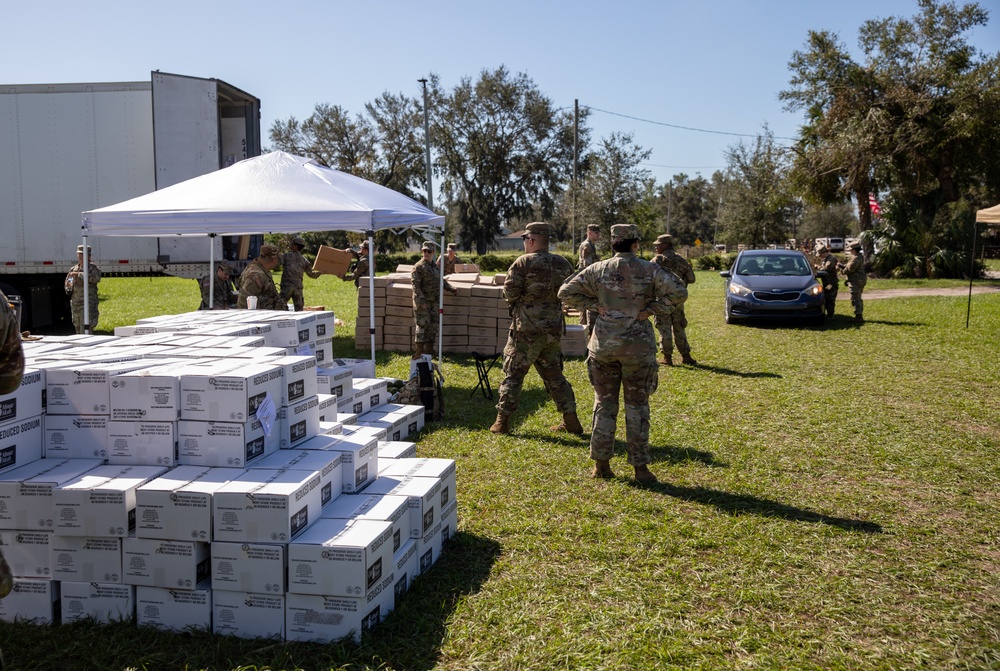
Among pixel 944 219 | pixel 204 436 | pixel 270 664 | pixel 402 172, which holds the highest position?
pixel 402 172

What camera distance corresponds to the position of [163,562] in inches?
163

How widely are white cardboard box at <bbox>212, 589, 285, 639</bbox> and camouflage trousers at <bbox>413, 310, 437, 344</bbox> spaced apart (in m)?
8.15

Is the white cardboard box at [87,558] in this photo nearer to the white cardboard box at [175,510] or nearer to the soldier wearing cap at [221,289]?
the white cardboard box at [175,510]

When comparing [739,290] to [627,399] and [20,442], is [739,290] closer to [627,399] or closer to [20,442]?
[627,399]

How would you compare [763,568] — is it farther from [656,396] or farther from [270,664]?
[656,396]

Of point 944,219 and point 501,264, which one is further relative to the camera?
point 501,264

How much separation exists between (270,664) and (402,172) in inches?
2130

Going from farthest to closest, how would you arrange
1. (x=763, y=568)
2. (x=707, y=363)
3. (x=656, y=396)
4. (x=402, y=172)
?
(x=402, y=172) < (x=707, y=363) < (x=656, y=396) < (x=763, y=568)

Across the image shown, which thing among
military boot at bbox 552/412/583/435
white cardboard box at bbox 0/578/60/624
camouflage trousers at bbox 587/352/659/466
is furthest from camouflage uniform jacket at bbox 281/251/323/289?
white cardboard box at bbox 0/578/60/624

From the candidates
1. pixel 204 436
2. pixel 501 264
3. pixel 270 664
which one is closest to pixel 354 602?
pixel 270 664

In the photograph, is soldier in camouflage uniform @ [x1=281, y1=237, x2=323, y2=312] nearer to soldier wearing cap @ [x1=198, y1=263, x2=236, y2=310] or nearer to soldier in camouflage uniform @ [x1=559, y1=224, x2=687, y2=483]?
soldier wearing cap @ [x1=198, y1=263, x2=236, y2=310]

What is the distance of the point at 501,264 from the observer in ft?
135

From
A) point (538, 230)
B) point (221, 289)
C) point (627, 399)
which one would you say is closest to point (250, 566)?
point (627, 399)

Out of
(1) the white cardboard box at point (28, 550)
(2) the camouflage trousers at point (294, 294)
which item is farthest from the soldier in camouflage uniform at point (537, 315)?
(2) the camouflage trousers at point (294, 294)
